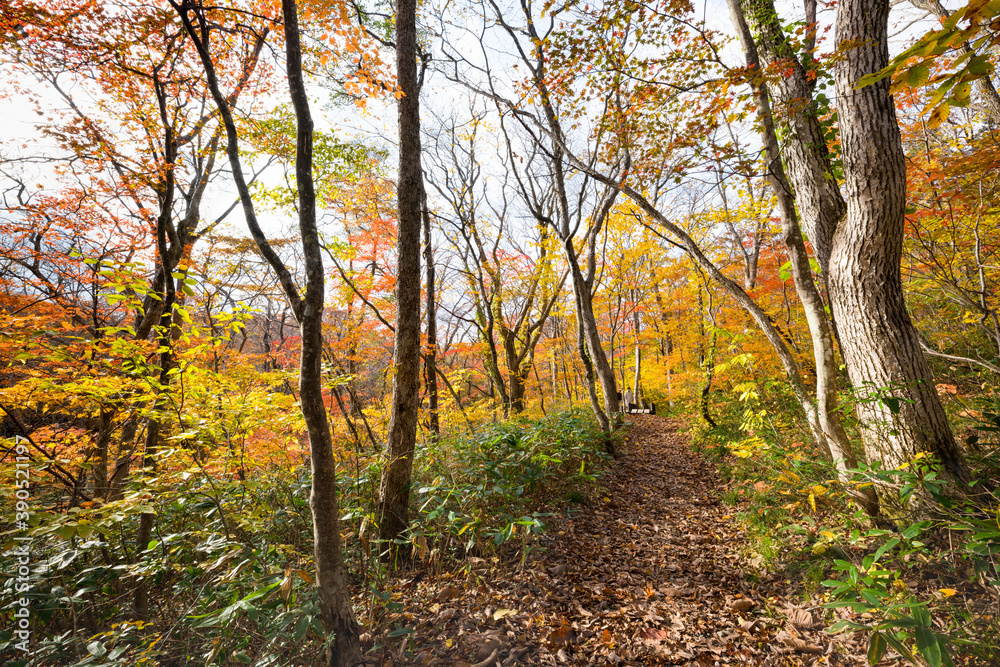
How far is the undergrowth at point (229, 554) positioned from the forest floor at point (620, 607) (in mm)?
342

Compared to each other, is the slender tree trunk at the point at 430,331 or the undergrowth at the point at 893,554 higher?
the slender tree trunk at the point at 430,331

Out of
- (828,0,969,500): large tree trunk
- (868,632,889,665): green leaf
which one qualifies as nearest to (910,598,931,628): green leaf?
(868,632,889,665): green leaf

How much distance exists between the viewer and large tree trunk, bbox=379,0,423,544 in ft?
12.0

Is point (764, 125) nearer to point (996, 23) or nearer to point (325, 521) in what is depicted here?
point (996, 23)

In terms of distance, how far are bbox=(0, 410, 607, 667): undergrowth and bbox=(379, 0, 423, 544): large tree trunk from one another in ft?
0.77

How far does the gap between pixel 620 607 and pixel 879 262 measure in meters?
3.78

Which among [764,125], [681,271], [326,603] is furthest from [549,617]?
[681,271]

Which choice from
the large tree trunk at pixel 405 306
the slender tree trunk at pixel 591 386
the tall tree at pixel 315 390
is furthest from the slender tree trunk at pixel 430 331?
the tall tree at pixel 315 390

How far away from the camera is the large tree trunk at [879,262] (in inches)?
122

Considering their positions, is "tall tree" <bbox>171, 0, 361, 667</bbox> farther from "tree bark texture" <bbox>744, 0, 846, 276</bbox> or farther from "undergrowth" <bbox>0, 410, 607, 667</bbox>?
"tree bark texture" <bbox>744, 0, 846, 276</bbox>

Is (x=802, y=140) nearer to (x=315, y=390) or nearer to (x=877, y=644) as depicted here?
(x=877, y=644)

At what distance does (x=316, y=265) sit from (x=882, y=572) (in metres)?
4.30

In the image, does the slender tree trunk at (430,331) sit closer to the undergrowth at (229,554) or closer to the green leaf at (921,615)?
the undergrowth at (229,554)

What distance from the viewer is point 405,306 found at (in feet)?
12.7
